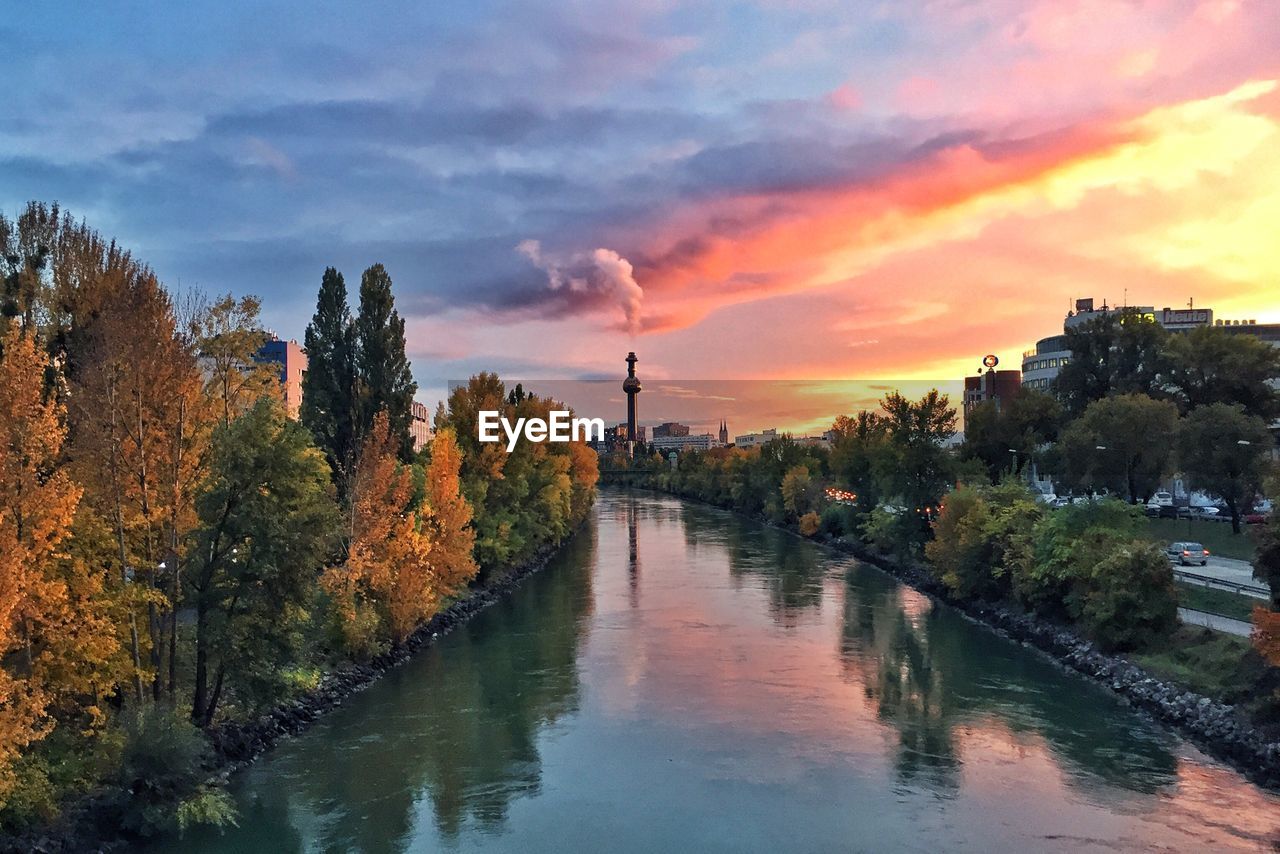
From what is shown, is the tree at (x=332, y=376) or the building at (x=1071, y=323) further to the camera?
the building at (x=1071, y=323)

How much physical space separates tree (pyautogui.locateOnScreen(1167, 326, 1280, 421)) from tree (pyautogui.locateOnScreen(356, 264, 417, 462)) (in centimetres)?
6030

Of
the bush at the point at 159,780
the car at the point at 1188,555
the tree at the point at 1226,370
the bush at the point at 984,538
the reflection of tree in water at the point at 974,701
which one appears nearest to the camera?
the bush at the point at 159,780


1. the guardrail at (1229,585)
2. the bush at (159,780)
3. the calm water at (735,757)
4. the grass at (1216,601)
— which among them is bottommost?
the calm water at (735,757)

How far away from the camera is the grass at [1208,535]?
54.3 metres

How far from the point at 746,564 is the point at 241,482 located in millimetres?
51610

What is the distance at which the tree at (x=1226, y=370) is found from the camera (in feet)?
237

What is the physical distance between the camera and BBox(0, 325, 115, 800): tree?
1819 cm

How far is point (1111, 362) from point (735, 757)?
236ft

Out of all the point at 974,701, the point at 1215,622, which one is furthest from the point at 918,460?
the point at 974,701

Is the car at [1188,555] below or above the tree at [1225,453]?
below

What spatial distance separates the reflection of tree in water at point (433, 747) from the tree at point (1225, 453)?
138ft

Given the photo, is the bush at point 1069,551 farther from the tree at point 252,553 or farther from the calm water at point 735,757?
the tree at point 252,553

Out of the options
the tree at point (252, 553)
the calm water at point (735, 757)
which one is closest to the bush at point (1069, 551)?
the calm water at point (735, 757)

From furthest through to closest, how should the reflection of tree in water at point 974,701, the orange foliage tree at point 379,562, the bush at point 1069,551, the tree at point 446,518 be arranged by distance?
the tree at point 446,518 < the bush at point 1069,551 < the orange foliage tree at point 379,562 < the reflection of tree in water at point 974,701
